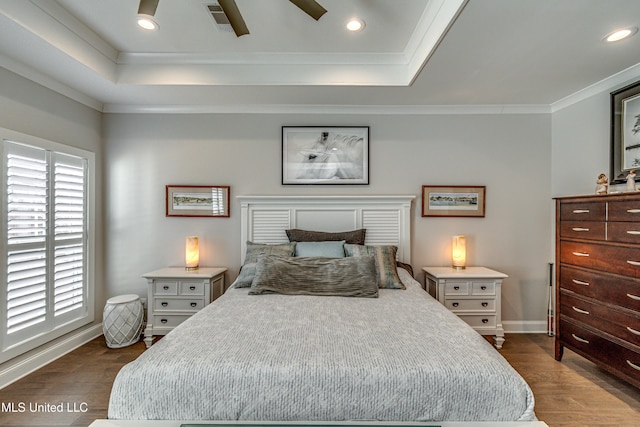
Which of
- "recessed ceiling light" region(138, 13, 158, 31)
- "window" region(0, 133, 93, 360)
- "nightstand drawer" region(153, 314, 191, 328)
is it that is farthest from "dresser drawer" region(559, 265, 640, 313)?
"window" region(0, 133, 93, 360)

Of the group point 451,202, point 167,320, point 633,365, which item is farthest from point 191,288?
point 633,365

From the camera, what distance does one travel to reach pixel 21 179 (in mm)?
2514

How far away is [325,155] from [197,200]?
1502 millimetres

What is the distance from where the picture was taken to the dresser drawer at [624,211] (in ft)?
6.91

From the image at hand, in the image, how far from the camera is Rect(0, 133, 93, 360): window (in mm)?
2439

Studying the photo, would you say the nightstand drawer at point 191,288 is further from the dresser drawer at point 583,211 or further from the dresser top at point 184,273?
the dresser drawer at point 583,211

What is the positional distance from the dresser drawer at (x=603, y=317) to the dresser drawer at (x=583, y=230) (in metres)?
0.51

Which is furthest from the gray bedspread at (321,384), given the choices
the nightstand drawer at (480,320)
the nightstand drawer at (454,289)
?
the nightstand drawer at (480,320)

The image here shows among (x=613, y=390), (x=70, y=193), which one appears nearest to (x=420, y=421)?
(x=613, y=390)

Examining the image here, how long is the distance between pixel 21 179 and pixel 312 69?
2.56 metres

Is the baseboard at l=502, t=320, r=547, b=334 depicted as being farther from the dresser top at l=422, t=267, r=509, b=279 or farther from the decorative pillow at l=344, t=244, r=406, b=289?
the decorative pillow at l=344, t=244, r=406, b=289

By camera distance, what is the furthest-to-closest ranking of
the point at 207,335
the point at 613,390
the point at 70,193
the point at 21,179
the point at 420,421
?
the point at 70,193 < the point at 21,179 < the point at 613,390 < the point at 207,335 < the point at 420,421

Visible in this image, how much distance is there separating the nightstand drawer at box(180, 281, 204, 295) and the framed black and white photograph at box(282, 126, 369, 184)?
1375 mm

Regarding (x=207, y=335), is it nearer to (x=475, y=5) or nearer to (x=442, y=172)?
(x=475, y=5)
